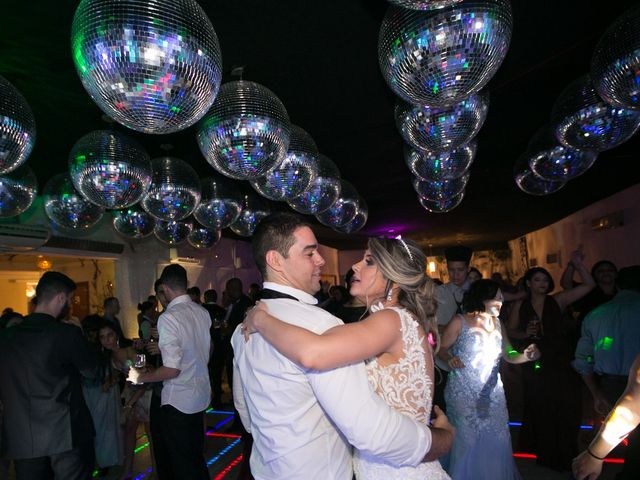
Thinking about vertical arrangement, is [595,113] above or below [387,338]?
above

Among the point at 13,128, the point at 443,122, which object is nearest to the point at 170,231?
the point at 13,128

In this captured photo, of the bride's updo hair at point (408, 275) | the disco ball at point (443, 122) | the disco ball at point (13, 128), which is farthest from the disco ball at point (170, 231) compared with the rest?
the bride's updo hair at point (408, 275)

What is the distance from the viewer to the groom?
1.17 metres

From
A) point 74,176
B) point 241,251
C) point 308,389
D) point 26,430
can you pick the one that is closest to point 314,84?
point 74,176

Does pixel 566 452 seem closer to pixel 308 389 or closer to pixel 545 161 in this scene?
pixel 545 161

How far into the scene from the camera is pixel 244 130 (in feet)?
6.80

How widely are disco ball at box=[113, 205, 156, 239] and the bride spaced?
10.6ft

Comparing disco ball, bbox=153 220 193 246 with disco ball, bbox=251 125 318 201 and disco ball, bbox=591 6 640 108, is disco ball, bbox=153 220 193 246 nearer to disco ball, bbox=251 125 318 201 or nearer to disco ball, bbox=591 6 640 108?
disco ball, bbox=251 125 318 201

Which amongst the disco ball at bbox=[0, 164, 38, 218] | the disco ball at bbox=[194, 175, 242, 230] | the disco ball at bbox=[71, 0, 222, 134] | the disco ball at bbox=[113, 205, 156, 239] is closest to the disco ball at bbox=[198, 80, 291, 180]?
the disco ball at bbox=[71, 0, 222, 134]

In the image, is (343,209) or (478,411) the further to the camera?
(343,209)

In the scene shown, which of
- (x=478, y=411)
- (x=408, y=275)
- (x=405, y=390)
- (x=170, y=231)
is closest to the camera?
(x=405, y=390)

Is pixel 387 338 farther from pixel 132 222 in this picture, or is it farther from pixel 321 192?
pixel 132 222

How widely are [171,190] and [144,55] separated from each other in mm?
1991

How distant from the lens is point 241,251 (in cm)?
1089
